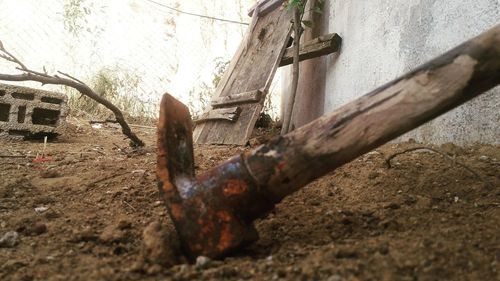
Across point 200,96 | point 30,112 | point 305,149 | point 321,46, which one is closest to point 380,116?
point 305,149

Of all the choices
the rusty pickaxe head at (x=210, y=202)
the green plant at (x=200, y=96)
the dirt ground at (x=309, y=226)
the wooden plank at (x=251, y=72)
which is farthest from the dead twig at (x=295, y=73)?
the green plant at (x=200, y=96)

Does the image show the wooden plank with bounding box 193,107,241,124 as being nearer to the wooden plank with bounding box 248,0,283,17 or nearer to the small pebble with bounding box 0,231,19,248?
the wooden plank with bounding box 248,0,283,17

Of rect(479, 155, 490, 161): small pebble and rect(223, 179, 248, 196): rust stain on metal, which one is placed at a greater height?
rect(479, 155, 490, 161): small pebble

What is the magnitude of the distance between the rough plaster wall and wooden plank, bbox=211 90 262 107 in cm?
62

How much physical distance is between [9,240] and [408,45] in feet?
6.79

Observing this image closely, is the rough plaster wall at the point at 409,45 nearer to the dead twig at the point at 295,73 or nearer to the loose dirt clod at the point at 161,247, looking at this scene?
the dead twig at the point at 295,73

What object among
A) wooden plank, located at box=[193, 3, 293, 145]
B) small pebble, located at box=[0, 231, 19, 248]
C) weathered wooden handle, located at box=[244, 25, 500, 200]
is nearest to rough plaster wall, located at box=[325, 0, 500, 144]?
wooden plank, located at box=[193, 3, 293, 145]

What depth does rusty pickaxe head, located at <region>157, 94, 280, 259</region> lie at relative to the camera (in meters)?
0.92

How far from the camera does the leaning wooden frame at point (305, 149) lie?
33.7 inches

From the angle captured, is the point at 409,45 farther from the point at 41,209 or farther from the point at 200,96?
the point at 200,96

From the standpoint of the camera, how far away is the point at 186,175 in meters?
1.01

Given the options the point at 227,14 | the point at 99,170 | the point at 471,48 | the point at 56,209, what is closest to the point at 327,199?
the point at 471,48

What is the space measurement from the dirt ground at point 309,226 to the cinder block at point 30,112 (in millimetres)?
1385

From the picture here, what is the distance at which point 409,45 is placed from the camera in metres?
1.98
